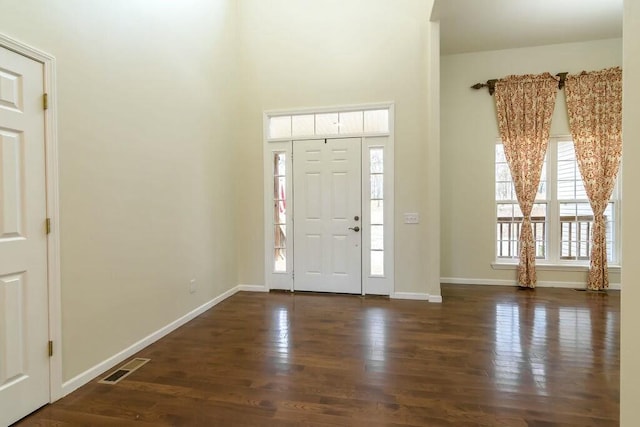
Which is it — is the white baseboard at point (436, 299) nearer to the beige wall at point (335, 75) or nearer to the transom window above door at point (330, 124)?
the beige wall at point (335, 75)

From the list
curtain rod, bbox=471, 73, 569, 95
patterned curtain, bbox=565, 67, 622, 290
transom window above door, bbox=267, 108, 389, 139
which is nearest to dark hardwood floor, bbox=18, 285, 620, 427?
Result: patterned curtain, bbox=565, 67, 622, 290

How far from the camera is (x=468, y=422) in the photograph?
6.45 feet

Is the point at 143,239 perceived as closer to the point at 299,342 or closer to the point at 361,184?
the point at 299,342

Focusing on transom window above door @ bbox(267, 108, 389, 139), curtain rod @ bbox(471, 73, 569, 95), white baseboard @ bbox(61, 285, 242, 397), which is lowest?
white baseboard @ bbox(61, 285, 242, 397)

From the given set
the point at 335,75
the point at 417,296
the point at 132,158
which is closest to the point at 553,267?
the point at 417,296

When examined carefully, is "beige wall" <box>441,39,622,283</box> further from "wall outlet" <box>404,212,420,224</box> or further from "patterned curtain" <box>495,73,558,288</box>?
"wall outlet" <box>404,212,420,224</box>

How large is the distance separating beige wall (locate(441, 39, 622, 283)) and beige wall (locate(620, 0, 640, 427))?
426cm

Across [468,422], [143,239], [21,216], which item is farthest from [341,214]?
[21,216]

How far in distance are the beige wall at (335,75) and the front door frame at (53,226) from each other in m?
2.80

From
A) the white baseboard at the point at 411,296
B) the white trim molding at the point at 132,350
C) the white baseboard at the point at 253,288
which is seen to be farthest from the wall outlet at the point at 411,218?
the white trim molding at the point at 132,350

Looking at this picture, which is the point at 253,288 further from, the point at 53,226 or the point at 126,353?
the point at 53,226

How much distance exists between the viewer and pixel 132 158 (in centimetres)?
290

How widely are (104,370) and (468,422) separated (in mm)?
2545

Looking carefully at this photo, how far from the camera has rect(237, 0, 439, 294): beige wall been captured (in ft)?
14.6
